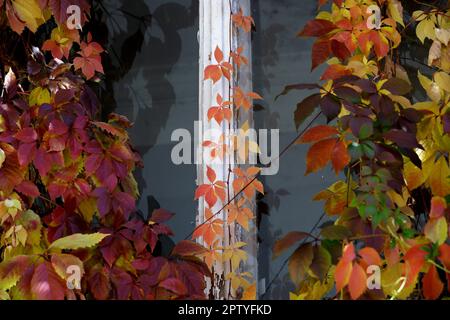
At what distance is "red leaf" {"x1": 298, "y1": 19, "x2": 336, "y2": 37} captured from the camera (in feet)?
4.56

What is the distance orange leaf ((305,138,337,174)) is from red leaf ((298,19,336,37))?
33 cm

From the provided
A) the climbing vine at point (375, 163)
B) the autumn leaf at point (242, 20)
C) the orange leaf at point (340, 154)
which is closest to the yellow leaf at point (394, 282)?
the climbing vine at point (375, 163)

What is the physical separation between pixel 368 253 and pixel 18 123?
945 millimetres

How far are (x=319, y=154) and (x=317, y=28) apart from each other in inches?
14.9

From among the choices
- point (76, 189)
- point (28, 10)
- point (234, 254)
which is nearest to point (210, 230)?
point (234, 254)

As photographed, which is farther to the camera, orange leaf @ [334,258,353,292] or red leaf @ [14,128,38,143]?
red leaf @ [14,128,38,143]

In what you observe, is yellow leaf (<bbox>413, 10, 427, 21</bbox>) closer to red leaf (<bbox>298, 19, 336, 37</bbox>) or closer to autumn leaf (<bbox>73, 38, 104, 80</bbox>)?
red leaf (<bbox>298, 19, 336, 37</bbox>)

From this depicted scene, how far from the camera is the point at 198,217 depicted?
5.55 ft

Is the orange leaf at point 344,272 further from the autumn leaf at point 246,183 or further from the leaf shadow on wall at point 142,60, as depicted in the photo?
the leaf shadow on wall at point 142,60

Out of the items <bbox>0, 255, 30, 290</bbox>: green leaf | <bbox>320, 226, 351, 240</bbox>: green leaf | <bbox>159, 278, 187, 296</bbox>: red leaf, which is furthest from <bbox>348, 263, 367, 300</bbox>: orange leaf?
<bbox>0, 255, 30, 290</bbox>: green leaf

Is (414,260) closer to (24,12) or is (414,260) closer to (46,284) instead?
(46,284)

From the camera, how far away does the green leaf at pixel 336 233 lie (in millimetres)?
1021

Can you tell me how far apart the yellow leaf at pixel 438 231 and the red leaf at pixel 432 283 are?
2.9 inches

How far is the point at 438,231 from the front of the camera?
892 millimetres
